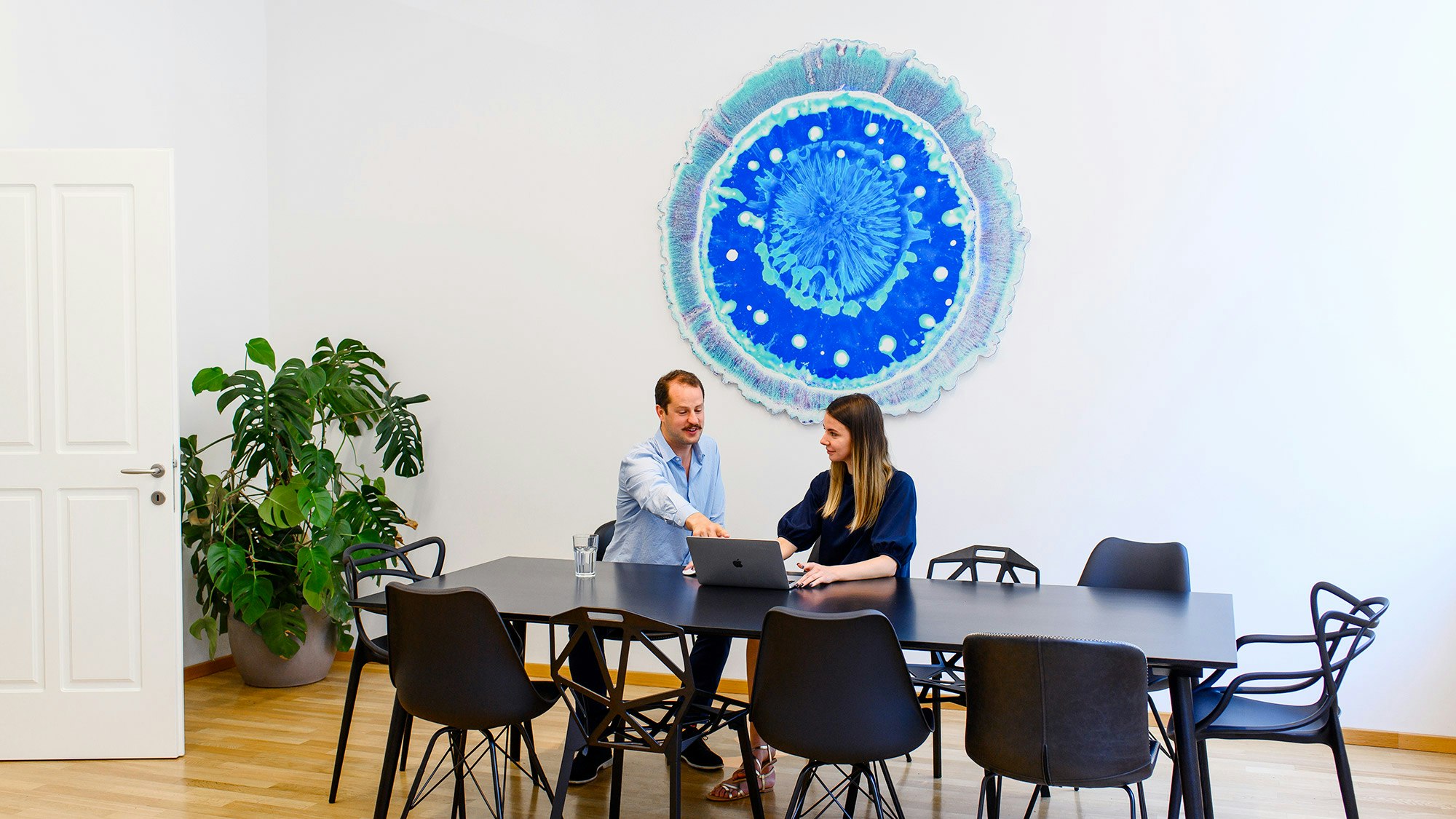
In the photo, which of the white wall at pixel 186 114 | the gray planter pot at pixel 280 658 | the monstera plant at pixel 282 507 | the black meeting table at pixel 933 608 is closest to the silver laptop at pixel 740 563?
the black meeting table at pixel 933 608

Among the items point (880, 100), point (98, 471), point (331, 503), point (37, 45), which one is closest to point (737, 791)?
point (331, 503)

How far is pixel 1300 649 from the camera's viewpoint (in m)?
4.08

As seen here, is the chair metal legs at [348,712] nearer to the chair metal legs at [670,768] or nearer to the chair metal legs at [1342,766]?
the chair metal legs at [670,768]

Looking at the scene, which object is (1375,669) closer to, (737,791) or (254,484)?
(737,791)

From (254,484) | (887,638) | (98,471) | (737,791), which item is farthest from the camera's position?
(254,484)

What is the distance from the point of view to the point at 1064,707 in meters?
2.31

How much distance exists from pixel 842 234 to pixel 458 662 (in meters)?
2.57

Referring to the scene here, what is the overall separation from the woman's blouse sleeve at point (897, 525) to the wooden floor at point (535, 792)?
0.83 metres

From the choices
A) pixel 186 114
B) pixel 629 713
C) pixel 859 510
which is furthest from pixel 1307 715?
pixel 186 114

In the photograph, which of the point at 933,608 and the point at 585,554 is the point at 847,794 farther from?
the point at 585,554

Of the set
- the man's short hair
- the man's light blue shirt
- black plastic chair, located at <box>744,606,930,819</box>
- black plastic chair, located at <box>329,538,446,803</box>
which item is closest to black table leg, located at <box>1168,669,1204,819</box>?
black plastic chair, located at <box>744,606,930,819</box>

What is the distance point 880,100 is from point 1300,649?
2782 millimetres

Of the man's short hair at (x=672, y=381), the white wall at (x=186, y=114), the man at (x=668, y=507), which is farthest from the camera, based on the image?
the white wall at (x=186, y=114)

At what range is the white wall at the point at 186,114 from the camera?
419cm
